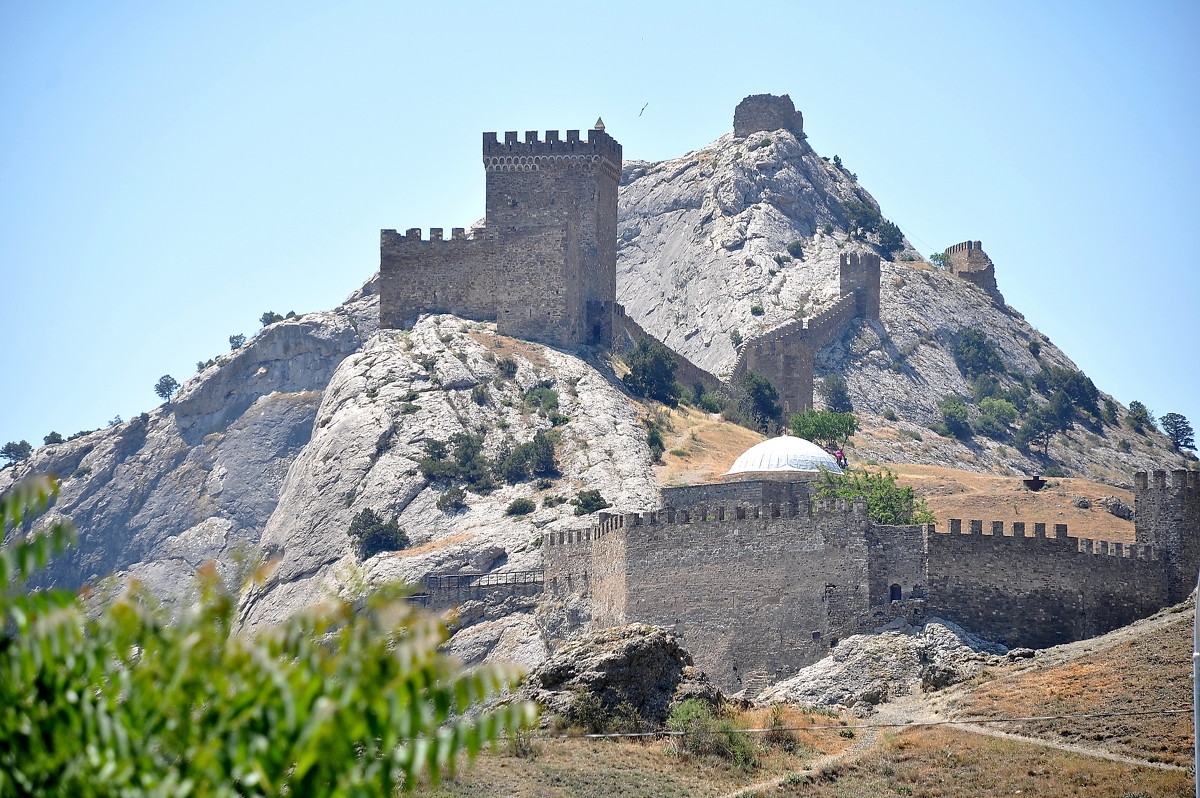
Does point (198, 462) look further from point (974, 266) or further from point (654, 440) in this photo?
point (974, 266)

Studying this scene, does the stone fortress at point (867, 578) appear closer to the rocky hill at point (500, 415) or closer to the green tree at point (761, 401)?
the rocky hill at point (500, 415)

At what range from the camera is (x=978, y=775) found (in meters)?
34.9

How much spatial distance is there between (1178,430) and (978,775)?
269 ft

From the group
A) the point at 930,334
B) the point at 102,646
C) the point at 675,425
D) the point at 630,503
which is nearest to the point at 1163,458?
the point at 930,334

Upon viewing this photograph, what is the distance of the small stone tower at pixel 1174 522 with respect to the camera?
47.4m

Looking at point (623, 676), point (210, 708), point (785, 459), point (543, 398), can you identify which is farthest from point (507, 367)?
point (210, 708)

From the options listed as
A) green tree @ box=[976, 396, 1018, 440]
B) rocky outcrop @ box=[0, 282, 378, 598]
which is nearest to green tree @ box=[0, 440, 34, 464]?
rocky outcrop @ box=[0, 282, 378, 598]

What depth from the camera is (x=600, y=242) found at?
275ft

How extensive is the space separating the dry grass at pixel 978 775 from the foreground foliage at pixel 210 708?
72.7 ft

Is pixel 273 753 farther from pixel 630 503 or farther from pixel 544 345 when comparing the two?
pixel 544 345

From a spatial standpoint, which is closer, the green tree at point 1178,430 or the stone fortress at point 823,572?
the stone fortress at point 823,572

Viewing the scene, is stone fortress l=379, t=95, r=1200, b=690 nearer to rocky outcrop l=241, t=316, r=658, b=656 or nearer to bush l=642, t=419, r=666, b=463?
rocky outcrop l=241, t=316, r=658, b=656

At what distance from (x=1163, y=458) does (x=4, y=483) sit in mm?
67680

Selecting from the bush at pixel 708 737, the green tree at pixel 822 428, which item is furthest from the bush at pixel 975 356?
the bush at pixel 708 737
